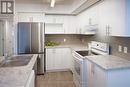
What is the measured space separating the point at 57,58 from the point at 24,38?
4.52 ft

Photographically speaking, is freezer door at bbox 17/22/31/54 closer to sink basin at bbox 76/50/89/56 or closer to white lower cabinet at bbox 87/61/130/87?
sink basin at bbox 76/50/89/56

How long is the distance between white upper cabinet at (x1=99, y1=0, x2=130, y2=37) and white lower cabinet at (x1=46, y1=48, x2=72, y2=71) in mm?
2395

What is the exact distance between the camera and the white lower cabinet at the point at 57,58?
597cm

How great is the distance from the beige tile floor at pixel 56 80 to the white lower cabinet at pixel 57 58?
313 millimetres

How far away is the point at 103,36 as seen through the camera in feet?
13.2

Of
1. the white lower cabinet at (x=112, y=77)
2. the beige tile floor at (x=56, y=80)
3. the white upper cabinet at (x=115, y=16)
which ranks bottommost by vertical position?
the beige tile floor at (x=56, y=80)

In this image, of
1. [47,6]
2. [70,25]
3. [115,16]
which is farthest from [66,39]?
[115,16]

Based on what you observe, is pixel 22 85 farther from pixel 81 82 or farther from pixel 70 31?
pixel 70 31

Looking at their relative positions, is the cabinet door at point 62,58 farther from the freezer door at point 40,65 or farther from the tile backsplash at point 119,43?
the tile backsplash at point 119,43

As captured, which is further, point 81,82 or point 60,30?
point 60,30

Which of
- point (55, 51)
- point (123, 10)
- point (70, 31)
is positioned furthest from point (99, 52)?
point (70, 31)

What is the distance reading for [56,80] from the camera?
499 cm

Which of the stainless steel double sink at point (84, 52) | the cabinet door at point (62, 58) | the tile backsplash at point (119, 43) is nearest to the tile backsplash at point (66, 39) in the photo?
the cabinet door at point (62, 58)

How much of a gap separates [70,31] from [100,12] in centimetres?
271
